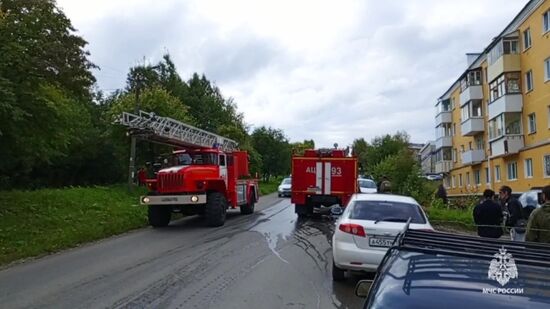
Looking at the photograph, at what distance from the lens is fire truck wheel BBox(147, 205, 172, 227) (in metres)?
18.9

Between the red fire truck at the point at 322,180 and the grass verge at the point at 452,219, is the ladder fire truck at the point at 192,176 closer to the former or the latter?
the red fire truck at the point at 322,180

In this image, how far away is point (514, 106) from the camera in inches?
1513

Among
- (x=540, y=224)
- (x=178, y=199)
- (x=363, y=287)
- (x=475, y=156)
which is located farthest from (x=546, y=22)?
(x=363, y=287)

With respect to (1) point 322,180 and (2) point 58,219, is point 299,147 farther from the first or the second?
(2) point 58,219

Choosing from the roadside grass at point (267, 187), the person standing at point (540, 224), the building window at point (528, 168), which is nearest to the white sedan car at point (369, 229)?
the person standing at point (540, 224)

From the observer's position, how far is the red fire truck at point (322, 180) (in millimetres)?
21750

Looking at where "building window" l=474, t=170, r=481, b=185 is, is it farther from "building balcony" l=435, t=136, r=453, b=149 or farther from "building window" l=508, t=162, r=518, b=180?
"building balcony" l=435, t=136, r=453, b=149

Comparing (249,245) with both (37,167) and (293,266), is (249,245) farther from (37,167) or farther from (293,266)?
(37,167)

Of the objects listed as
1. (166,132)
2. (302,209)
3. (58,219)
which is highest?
(166,132)

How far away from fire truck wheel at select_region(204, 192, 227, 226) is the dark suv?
1474 cm

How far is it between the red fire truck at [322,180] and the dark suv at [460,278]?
58.1ft

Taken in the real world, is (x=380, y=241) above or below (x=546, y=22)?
below

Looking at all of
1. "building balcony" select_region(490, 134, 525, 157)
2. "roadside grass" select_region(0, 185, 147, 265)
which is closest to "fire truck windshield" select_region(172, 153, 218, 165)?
"roadside grass" select_region(0, 185, 147, 265)

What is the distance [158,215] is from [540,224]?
13.8 meters
